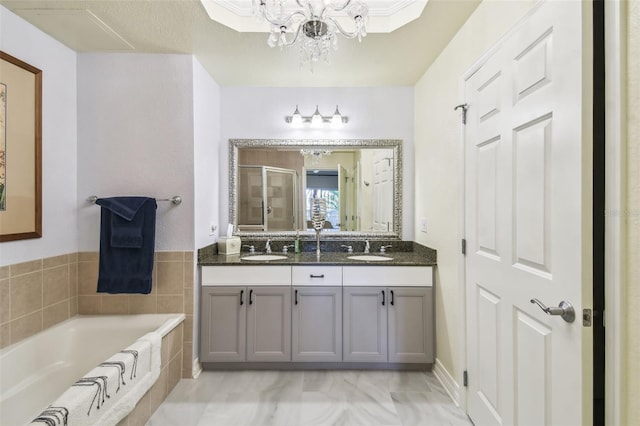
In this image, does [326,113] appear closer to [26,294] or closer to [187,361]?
[187,361]

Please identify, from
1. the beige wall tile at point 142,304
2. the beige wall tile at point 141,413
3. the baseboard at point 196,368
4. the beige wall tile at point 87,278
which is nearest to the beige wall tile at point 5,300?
the beige wall tile at point 87,278

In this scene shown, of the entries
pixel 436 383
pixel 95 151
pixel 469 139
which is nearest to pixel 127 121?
pixel 95 151

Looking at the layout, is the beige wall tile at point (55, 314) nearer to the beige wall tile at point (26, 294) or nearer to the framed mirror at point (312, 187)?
the beige wall tile at point (26, 294)

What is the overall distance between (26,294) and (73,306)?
1.37ft

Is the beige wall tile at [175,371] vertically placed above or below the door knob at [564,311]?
below

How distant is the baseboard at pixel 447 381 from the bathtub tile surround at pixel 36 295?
267 cm

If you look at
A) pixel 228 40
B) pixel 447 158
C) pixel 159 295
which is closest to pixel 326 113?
pixel 228 40

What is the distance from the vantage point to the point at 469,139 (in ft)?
6.07

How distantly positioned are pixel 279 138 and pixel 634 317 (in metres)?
2.64

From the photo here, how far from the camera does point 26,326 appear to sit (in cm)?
195

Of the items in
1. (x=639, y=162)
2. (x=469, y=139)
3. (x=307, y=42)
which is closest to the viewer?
(x=639, y=162)

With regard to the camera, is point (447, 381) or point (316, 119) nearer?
point (447, 381)

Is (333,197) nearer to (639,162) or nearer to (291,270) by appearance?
(291,270)

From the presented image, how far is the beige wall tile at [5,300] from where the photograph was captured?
1.80 metres
